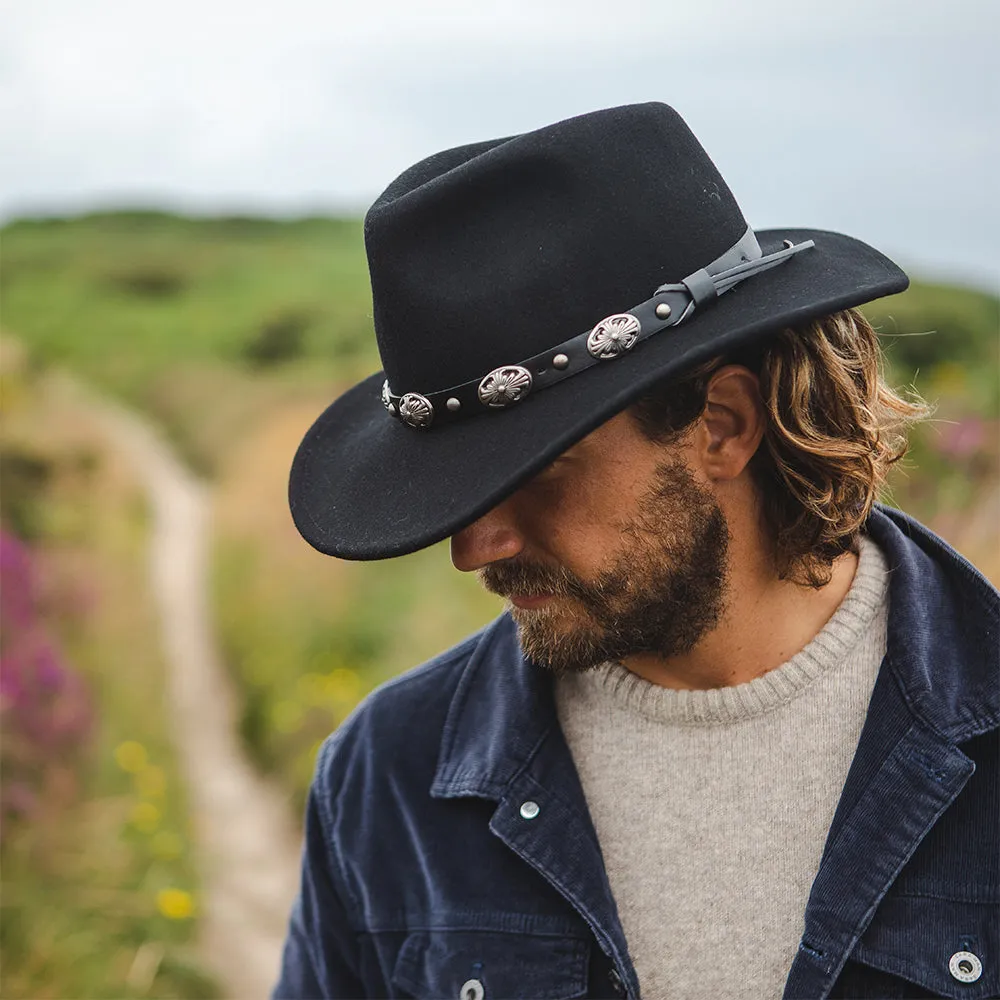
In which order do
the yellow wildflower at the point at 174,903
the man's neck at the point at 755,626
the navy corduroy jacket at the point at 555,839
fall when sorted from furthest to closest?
the yellow wildflower at the point at 174,903, the man's neck at the point at 755,626, the navy corduroy jacket at the point at 555,839

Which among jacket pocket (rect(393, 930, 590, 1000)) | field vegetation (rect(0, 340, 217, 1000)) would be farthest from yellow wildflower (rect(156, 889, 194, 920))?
jacket pocket (rect(393, 930, 590, 1000))

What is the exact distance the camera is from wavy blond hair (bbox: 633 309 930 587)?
176 cm

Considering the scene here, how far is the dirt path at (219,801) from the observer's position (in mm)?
5105

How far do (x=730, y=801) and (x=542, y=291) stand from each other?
85cm

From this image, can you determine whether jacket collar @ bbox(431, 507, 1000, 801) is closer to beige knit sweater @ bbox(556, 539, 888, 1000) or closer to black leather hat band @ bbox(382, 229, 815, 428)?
beige knit sweater @ bbox(556, 539, 888, 1000)

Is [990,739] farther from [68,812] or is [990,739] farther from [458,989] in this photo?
[68,812]

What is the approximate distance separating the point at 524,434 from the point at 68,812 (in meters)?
4.39

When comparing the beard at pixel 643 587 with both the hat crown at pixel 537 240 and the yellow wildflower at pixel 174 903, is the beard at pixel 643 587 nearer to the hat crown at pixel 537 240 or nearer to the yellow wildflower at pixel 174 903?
the hat crown at pixel 537 240

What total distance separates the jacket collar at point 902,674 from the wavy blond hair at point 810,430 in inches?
4.5

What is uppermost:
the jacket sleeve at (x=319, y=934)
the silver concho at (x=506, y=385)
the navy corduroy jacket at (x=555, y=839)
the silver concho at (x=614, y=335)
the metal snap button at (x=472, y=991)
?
the silver concho at (x=614, y=335)

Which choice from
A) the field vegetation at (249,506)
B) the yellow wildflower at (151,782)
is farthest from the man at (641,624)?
the yellow wildflower at (151,782)

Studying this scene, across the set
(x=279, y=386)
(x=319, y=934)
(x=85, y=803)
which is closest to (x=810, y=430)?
(x=319, y=934)

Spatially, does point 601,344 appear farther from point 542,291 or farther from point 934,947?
point 934,947

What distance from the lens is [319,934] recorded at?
80.5 inches
